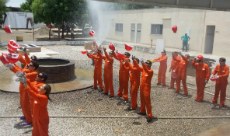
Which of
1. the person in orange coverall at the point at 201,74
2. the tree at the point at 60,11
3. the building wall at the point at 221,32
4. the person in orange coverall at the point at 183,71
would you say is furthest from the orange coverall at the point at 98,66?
the tree at the point at 60,11

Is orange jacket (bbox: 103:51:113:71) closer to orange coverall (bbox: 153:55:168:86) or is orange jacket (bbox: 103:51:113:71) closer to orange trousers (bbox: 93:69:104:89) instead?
orange trousers (bbox: 93:69:104:89)

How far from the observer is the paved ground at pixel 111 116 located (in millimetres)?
7934

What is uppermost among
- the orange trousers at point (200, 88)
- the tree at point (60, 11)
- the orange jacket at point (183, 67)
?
the tree at point (60, 11)

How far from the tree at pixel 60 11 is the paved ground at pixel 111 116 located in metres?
21.0

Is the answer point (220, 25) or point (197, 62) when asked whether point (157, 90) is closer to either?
point (197, 62)

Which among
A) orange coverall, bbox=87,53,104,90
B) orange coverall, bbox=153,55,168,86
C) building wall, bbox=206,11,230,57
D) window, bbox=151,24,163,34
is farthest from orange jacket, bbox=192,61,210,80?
window, bbox=151,24,163,34

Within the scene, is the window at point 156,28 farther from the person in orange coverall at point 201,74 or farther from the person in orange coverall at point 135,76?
the person in orange coverall at point 135,76

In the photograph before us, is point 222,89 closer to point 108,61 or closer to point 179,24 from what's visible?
point 108,61

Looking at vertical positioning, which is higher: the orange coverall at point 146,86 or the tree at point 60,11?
the tree at point 60,11

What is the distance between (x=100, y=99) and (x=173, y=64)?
144 inches

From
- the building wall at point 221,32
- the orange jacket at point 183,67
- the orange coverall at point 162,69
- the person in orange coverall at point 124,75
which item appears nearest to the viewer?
the person in orange coverall at point 124,75

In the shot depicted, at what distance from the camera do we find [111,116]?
8.91 metres

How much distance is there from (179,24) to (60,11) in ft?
40.9

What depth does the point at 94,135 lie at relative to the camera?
7605mm
